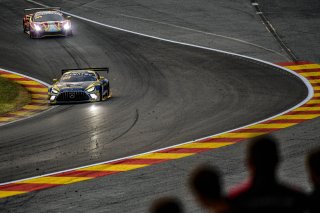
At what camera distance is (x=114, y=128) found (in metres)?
22.3

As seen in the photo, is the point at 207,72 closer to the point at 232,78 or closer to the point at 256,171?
the point at 232,78

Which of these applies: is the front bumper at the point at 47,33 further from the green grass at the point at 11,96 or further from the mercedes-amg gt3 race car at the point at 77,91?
the mercedes-amg gt3 race car at the point at 77,91

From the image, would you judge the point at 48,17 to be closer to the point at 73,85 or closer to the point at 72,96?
the point at 73,85

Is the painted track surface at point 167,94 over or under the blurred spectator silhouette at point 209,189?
under

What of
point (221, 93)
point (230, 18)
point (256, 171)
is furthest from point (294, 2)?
point (256, 171)

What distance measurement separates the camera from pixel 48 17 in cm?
4022

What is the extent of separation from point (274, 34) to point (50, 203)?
27.1 m

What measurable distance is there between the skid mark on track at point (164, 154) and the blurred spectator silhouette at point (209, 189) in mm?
10338

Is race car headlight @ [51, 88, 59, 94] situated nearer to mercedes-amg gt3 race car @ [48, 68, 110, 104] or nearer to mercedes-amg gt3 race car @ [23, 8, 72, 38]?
mercedes-amg gt3 race car @ [48, 68, 110, 104]

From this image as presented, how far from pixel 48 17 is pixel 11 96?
39.8 feet

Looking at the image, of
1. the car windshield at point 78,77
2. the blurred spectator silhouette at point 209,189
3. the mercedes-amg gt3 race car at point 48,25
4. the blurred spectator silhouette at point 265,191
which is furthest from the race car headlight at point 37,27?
the blurred spectator silhouette at point 209,189

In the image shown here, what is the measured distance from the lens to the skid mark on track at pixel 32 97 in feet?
83.8

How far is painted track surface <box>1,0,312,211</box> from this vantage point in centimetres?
2025

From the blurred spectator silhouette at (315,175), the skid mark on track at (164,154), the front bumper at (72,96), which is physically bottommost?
the front bumper at (72,96)
